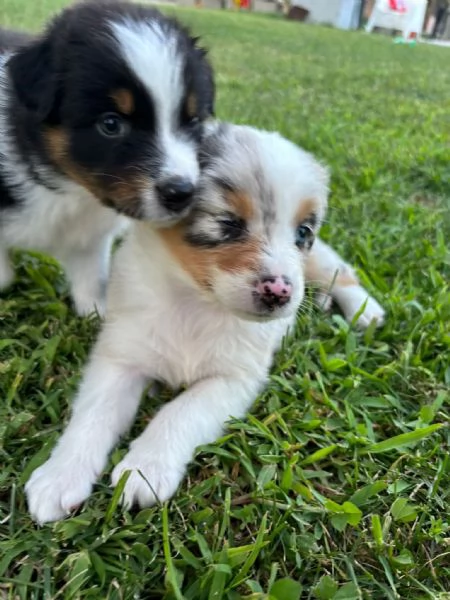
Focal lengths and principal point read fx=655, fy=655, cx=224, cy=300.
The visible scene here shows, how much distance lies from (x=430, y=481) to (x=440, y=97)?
8425 millimetres

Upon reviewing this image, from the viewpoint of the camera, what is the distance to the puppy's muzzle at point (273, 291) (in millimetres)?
2230

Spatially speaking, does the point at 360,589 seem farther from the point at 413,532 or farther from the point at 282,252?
the point at 282,252

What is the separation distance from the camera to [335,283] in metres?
3.41

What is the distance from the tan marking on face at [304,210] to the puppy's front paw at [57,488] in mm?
1158

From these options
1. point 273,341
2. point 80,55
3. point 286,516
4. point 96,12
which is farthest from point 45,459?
point 96,12

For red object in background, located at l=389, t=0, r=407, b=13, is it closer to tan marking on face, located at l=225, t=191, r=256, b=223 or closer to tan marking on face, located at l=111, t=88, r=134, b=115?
tan marking on face, located at l=111, t=88, r=134, b=115

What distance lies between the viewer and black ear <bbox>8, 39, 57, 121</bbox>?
8.60ft

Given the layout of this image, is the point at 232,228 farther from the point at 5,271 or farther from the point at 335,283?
the point at 5,271

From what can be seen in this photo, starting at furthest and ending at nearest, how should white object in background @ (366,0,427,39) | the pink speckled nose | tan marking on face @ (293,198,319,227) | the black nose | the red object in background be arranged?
the red object in background → white object in background @ (366,0,427,39) → tan marking on face @ (293,198,319,227) → the black nose → the pink speckled nose

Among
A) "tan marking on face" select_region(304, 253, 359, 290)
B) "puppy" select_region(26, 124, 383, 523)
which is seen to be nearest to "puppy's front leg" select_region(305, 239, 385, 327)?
"tan marking on face" select_region(304, 253, 359, 290)

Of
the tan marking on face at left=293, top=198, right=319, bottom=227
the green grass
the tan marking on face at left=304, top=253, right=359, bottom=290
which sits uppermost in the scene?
the tan marking on face at left=293, top=198, right=319, bottom=227

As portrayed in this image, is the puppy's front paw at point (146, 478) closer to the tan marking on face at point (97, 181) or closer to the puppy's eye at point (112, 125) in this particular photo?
the tan marking on face at point (97, 181)

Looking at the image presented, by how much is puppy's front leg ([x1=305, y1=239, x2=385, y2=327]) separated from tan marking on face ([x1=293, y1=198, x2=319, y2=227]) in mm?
Answer: 819

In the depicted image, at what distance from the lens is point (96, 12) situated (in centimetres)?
269
